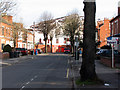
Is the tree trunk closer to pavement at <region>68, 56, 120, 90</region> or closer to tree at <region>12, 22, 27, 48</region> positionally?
pavement at <region>68, 56, 120, 90</region>

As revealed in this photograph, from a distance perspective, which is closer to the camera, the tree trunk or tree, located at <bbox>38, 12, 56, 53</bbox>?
the tree trunk

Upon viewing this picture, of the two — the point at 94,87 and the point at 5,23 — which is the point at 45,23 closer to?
the point at 5,23

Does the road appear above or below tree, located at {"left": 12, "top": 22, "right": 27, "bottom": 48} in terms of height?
below

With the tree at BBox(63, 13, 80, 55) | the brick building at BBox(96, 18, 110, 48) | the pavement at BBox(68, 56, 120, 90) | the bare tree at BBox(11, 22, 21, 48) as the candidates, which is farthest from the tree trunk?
the brick building at BBox(96, 18, 110, 48)

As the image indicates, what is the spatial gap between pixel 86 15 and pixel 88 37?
1.17m

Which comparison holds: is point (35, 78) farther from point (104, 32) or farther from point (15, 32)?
point (104, 32)

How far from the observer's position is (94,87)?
10.1 metres

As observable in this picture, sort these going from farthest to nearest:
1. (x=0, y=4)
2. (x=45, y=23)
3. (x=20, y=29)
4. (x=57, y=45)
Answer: (x=57, y=45) < (x=45, y=23) < (x=20, y=29) < (x=0, y=4)

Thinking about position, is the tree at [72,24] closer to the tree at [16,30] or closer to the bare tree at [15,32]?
the tree at [16,30]

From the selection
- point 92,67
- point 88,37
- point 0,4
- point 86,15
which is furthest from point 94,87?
point 0,4

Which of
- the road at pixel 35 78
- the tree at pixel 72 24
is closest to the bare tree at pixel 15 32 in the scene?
the tree at pixel 72 24

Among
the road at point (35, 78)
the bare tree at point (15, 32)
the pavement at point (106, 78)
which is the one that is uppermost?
the bare tree at point (15, 32)

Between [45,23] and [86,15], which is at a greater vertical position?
[45,23]

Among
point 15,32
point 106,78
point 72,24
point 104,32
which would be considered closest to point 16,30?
point 15,32
